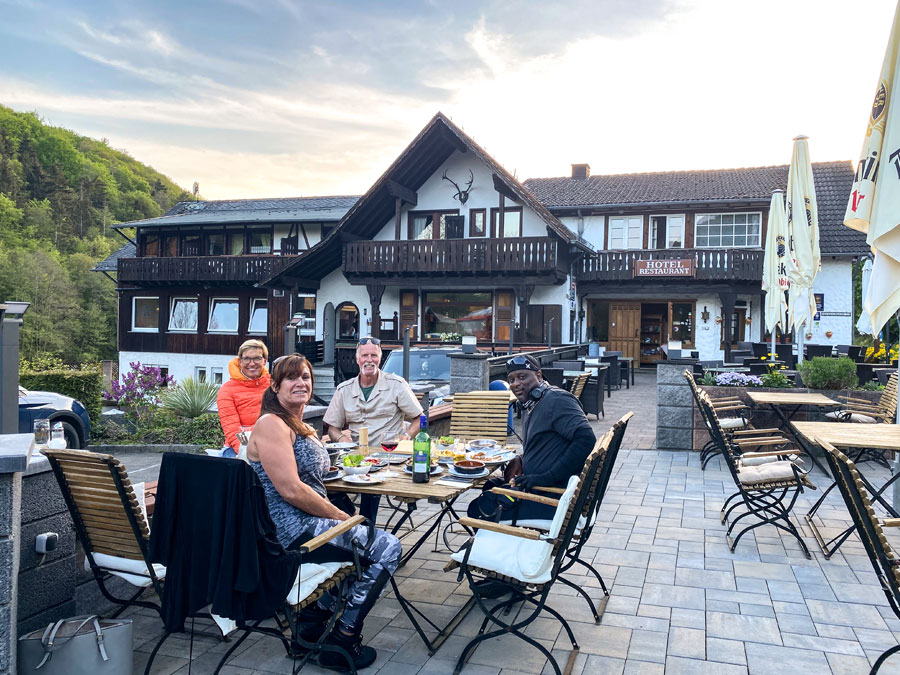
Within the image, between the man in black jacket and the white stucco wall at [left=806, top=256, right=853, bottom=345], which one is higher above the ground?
the white stucco wall at [left=806, top=256, right=853, bottom=345]

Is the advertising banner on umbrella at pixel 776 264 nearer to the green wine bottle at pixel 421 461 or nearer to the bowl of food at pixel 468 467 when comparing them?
the bowl of food at pixel 468 467

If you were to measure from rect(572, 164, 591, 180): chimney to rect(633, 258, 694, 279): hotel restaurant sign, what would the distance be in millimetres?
7110

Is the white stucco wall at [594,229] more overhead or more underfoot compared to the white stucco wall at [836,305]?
more overhead

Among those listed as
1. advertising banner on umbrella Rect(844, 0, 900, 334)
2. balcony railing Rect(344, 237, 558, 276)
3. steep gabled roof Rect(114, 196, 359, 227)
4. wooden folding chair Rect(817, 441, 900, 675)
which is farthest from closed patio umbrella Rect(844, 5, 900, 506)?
steep gabled roof Rect(114, 196, 359, 227)

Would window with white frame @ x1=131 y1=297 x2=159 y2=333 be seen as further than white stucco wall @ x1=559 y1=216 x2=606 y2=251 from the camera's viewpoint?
Yes

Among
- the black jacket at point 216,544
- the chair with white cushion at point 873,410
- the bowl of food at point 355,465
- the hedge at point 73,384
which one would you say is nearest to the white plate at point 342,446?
the bowl of food at point 355,465

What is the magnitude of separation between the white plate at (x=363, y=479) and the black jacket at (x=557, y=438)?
0.96 metres

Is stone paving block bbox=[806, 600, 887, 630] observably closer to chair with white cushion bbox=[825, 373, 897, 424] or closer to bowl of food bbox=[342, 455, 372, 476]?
bowl of food bbox=[342, 455, 372, 476]

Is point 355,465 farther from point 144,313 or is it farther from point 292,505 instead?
point 144,313

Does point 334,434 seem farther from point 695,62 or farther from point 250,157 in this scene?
point 250,157

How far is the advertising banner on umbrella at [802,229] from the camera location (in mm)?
9758

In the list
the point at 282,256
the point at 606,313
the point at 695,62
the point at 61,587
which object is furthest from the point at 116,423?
the point at 606,313

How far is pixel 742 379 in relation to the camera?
860cm

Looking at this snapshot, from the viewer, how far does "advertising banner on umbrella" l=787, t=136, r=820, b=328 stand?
384 inches
